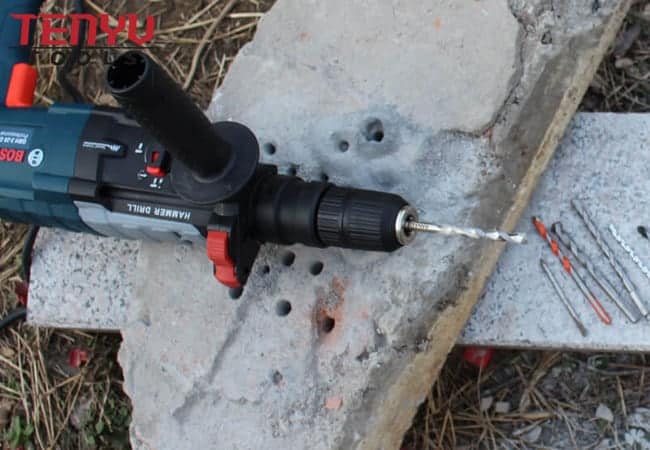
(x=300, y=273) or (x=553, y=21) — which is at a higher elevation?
(x=553, y=21)

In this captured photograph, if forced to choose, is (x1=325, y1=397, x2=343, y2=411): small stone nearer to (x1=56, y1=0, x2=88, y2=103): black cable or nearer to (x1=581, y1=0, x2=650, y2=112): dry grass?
(x1=581, y1=0, x2=650, y2=112): dry grass

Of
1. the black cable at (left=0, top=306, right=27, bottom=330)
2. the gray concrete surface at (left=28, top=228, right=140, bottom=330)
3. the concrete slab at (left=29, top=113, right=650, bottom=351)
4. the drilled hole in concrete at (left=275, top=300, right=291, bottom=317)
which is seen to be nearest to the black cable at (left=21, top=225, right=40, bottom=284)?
the gray concrete surface at (left=28, top=228, right=140, bottom=330)

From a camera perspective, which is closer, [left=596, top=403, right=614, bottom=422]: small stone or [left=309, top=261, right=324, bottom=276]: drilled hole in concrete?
[left=309, top=261, right=324, bottom=276]: drilled hole in concrete

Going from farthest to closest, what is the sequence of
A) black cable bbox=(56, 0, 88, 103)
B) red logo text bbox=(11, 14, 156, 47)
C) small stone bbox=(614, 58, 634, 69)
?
red logo text bbox=(11, 14, 156, 47) < black cable bbox=(56, 0, 88, 103) < small stone bbox=(614, 58, 634, 69)

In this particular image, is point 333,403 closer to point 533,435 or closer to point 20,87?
point 533,435

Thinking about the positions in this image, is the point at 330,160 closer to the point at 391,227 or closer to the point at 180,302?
the point at 391,227

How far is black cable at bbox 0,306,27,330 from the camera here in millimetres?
2295

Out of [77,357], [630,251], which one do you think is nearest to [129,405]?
[77,357]

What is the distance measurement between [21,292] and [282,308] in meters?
1.04

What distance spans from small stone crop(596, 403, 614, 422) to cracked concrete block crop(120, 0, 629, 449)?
19.2 inches

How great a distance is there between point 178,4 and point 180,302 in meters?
1.02

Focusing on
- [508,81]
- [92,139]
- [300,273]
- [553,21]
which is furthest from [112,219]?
[553,21]

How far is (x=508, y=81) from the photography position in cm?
154

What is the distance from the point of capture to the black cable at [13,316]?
229cm
